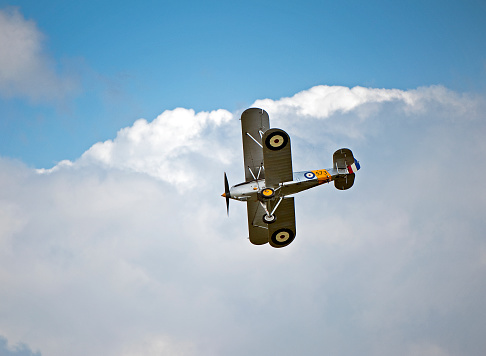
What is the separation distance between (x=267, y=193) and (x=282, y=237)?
10.1ft

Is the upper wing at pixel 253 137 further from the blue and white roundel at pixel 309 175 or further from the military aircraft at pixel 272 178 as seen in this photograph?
the blue and white roundel at pixel 309 175

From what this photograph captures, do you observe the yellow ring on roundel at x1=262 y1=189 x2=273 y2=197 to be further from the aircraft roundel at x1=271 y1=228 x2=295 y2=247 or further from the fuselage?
the aircraft roundel at x1=271 y1=228 x2=295 y2=247

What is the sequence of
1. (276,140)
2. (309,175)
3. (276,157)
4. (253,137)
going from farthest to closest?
(253,137) → (309,175) → (276,157) → (276,140)

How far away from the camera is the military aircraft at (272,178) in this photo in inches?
1055

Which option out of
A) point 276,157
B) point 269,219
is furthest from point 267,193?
point 276,157

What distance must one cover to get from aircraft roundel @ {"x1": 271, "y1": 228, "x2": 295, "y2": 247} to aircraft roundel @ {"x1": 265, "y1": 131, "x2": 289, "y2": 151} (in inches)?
189

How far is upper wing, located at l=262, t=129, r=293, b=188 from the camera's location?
2641 centimetres

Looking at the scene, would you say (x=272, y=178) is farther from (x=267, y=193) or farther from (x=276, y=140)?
(x=276, y=140)

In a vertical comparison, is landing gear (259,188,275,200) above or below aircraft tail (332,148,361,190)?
below

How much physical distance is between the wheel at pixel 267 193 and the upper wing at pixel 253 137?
58.6 inches

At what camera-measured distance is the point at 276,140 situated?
2641 centimetres

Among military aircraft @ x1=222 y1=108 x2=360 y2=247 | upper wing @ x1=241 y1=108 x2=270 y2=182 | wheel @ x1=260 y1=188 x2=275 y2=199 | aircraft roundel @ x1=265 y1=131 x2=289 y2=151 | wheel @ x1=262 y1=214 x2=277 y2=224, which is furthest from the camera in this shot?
upper wing @ x1=241 y1=108 x2=270 y2=182

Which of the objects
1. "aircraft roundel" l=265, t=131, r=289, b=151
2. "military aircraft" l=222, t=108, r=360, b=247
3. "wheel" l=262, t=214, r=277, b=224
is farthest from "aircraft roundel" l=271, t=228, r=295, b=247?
"aircraft roundel" l=265, t=131, r=289, b=151

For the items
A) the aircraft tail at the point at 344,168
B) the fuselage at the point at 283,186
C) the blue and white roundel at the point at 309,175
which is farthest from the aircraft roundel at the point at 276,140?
the aircraft tail at the point at 344,168
